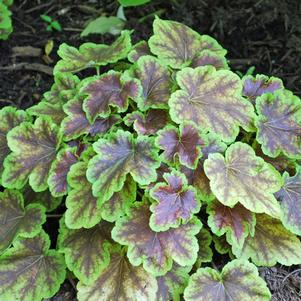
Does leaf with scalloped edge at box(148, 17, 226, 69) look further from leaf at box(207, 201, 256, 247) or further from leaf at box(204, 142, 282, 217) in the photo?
leaf at box(207, 201, 256, 247)

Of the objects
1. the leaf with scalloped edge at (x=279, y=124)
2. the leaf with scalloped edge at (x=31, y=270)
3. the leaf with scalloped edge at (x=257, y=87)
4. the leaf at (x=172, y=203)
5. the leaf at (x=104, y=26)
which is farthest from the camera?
the leaf at (x=104, y=26)

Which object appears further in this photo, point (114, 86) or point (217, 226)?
point (114, 86)

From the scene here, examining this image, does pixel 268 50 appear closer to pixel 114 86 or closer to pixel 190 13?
pixel 190 13

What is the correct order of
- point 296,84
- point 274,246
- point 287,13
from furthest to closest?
point 287,13 < point 296,84 < point 274,246

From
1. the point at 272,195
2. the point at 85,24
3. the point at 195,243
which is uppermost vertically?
the point at 272,195

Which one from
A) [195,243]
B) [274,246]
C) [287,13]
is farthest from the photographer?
[287,13]

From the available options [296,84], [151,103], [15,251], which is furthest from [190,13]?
[15,251]

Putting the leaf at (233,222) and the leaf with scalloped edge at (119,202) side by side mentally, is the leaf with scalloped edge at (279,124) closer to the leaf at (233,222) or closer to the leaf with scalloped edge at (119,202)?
the leaf at (233,222)

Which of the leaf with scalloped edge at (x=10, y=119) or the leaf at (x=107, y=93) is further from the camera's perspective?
the leaf with scalloped edge at (x=10, y=119)

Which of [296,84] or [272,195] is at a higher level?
[272,195]

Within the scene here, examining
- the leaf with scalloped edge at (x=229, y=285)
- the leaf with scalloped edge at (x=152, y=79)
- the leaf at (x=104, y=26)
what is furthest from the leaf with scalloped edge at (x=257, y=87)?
the leaf at (x=104, y=26)
